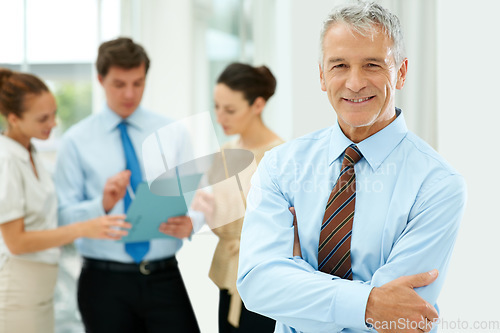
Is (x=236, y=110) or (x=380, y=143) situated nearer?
(x=380, y=143)

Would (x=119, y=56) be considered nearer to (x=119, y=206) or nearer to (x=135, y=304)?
(x=119, y=206)

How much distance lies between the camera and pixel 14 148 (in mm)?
2123

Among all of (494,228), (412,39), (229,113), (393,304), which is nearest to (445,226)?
(393,304)

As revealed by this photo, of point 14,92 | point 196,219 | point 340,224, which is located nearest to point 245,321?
point 196,219

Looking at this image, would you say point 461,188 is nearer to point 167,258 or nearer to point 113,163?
point 167,258

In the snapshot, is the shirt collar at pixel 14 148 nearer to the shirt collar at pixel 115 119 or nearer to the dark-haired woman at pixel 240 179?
the shirt collar at pixel 115 119

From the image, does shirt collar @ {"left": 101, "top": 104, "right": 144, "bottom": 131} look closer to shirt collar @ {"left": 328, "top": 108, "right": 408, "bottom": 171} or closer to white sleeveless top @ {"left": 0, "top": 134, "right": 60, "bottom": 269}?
white sleeveless top @ {"left": 0, "top": 134, "right": 60, "bottom": 269}

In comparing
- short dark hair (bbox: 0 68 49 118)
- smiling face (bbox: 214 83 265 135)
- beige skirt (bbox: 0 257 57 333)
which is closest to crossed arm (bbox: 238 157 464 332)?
smiling face (bbox: 214 83 265 135)

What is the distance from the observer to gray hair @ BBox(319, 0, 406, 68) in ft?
3.70

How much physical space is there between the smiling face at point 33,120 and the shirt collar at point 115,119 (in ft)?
0.76

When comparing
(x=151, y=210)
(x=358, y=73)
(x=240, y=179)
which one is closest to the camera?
(x=358, y=73)

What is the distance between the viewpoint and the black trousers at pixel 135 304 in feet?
6.56

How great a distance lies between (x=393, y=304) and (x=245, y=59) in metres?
2.33

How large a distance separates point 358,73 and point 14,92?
62.5 inches
